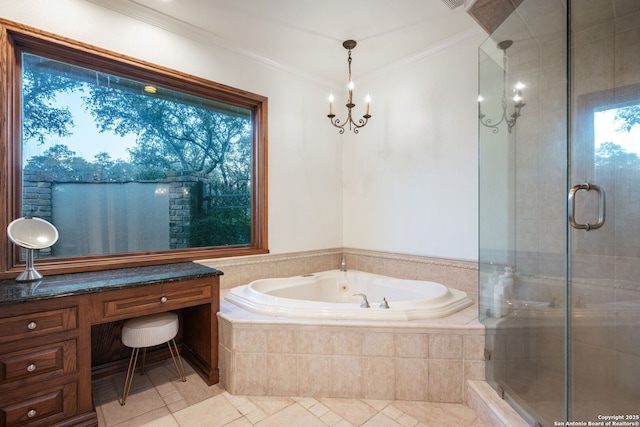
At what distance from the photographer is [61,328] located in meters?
1.52

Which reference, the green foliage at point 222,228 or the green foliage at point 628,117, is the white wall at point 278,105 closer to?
the green foliage at point 222,228

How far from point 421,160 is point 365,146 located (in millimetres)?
697

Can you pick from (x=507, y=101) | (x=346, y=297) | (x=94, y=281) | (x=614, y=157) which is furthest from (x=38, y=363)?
(x=614, y=157)

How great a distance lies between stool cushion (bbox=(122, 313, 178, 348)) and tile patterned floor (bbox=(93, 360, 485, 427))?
1.24 feet

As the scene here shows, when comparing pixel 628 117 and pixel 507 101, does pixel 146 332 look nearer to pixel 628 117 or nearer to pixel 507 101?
pixel 507 101

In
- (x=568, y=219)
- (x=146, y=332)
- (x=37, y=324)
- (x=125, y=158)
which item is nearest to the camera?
(x=37, y=324)

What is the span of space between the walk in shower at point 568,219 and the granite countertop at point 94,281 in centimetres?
201

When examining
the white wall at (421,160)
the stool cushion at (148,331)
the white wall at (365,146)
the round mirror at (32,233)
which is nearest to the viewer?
the round mirror at (32,233)

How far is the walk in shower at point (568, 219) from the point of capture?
1.65 m

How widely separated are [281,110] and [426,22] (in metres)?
1.46

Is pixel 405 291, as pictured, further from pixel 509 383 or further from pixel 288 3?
pixel 288 3

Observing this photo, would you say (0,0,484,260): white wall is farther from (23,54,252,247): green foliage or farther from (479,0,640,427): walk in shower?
(479,0,640,427): walk in shower

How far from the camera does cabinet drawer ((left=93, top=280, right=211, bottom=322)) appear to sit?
5.45 ft

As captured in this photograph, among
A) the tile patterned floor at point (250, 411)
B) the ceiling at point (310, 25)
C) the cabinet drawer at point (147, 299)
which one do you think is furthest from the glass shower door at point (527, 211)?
the cabinet drawer at point (147, 299)
